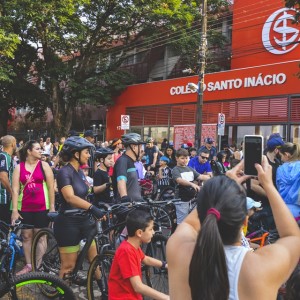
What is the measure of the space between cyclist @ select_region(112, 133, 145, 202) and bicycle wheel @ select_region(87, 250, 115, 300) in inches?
35.9

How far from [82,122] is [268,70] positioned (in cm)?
1821

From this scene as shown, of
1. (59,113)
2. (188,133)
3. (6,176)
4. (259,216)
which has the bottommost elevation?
(259,216)

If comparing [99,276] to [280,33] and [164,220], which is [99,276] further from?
[280,33]

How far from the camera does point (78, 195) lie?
14.6 ft

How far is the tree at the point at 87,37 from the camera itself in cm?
2314

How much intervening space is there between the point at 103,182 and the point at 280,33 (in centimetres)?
1850

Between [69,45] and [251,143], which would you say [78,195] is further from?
[69,45]

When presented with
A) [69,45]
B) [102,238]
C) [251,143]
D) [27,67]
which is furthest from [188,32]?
[251,143]

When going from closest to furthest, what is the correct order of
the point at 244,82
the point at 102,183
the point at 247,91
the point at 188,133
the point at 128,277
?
the point at 128,277
the point at 102,183
the point at 247,91
the point at 244,82
the point at 188,133

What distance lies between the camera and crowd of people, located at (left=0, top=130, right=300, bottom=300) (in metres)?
1.78

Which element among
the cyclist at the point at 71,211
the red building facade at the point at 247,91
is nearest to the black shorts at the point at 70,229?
the cyclist at the point at 71,211

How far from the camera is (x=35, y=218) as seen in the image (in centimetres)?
547

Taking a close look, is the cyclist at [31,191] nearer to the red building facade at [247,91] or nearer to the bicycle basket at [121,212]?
the bicycle basket at [121,212]

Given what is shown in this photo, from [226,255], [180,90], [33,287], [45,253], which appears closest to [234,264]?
[226,255]
